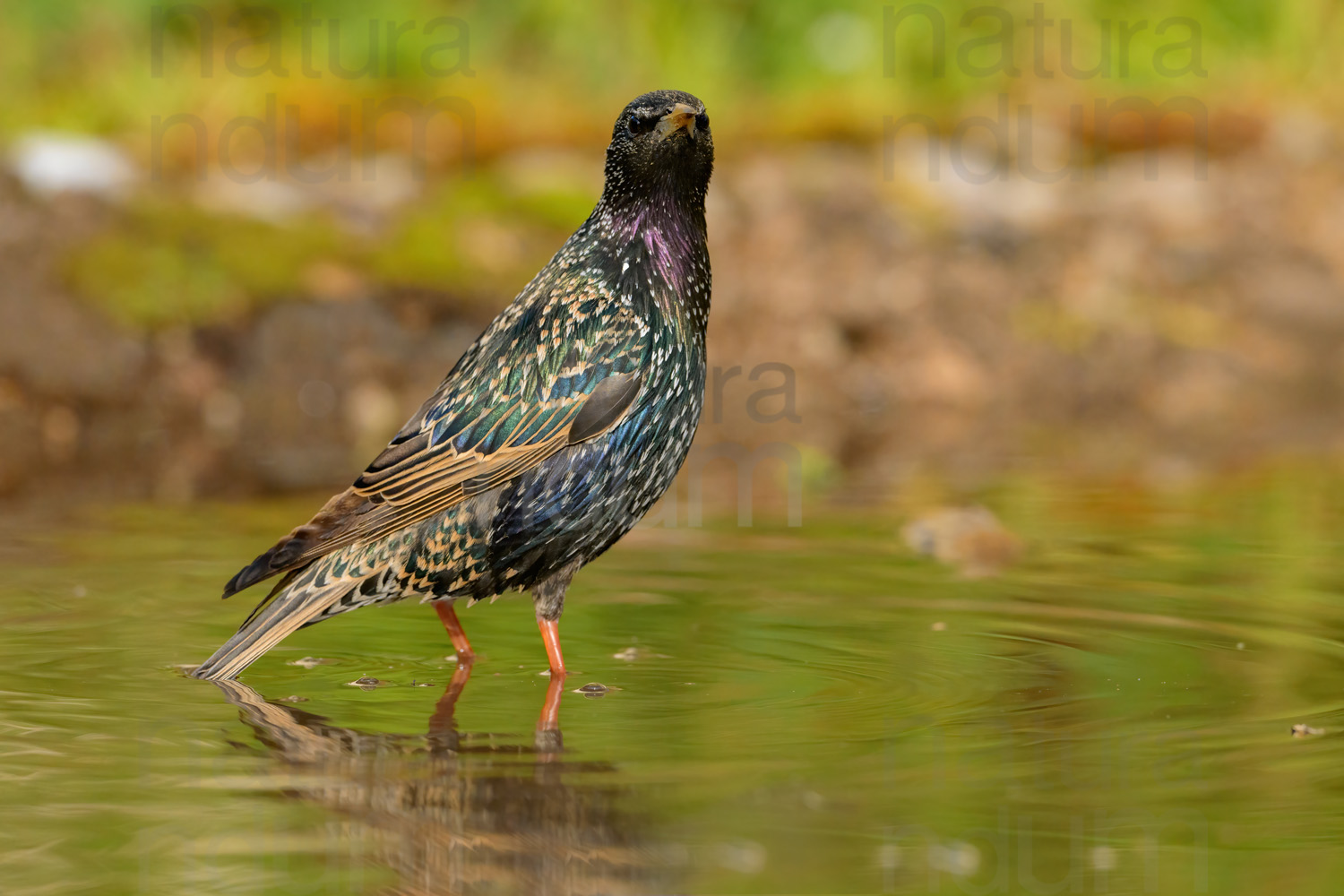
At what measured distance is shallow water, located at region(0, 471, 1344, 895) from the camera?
3115mm

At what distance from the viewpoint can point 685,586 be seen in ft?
19.5

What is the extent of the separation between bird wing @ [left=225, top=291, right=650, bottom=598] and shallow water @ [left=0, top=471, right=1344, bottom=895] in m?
0.41

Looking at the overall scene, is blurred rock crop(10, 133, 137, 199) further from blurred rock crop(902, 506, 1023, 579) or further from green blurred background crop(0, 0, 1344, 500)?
blurred rock crop(902, 506, 1023, 579)

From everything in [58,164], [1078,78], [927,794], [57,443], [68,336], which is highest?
[1078,78]

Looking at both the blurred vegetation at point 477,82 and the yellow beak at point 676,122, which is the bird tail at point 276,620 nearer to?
the yellow beak at point 676,122

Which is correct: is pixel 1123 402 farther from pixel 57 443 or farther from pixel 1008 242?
pixel 57 443

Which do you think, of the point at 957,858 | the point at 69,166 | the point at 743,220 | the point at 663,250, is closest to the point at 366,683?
the point at 663,250

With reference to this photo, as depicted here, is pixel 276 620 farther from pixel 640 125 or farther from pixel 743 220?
pixel 743 220

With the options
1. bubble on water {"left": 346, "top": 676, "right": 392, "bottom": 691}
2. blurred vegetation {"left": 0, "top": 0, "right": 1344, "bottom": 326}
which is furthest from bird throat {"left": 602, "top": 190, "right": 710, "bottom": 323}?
blurred vegetation {"left": 0, "top": 0, "right": 1344, "bottom": 326}

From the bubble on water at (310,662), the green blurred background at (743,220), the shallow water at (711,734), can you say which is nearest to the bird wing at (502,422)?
the bubble on water at (310,662)

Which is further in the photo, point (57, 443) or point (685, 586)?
point (57, 443)

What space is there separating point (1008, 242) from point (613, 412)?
26.4ft

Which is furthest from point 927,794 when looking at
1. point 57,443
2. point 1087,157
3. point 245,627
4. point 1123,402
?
point 1087,157

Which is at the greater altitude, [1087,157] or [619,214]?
[1087,157]
